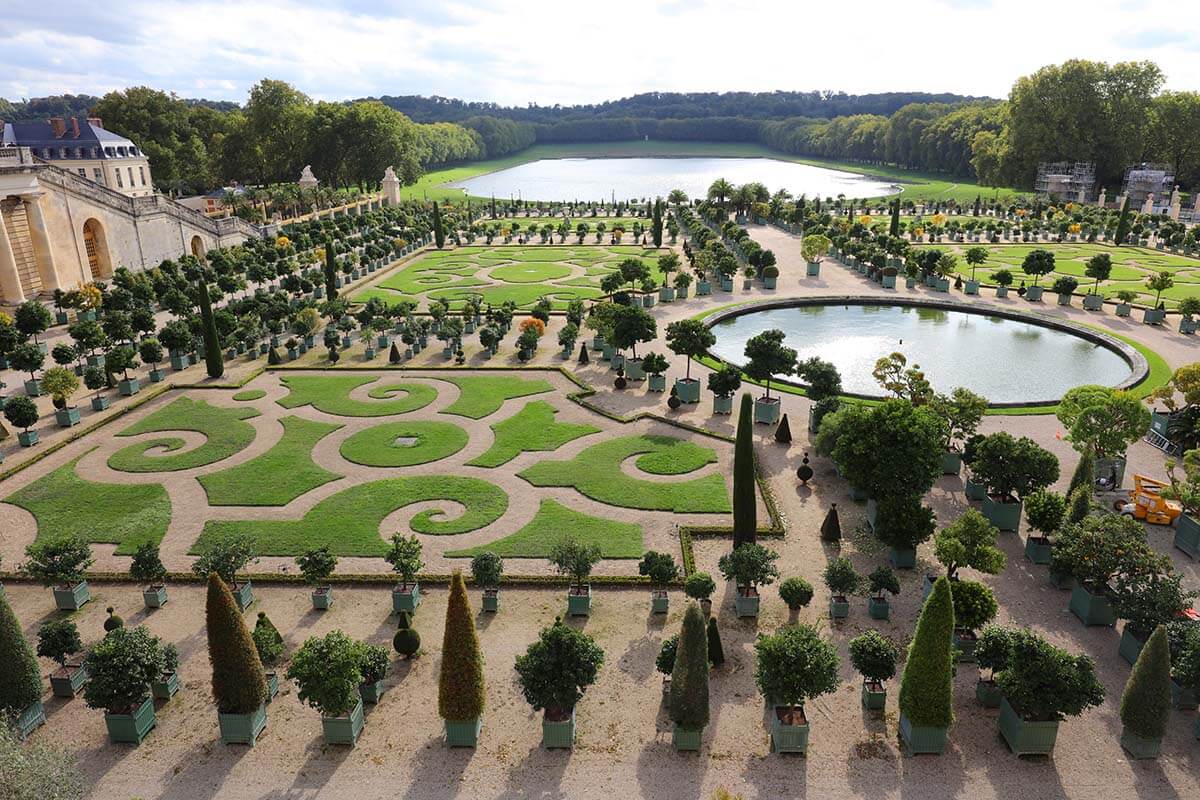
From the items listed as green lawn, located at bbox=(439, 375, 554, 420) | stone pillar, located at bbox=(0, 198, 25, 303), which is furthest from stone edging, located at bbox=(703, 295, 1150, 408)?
stone pillar, located at bbox=(0, 198, 25, 303)

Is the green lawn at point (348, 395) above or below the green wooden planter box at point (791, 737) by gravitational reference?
above

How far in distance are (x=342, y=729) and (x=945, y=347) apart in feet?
136

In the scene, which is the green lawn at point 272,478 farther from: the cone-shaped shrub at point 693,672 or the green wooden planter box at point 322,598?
the cone-shaped shrub at point 693,672

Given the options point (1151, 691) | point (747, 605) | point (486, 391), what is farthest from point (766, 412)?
point (1151, 691)

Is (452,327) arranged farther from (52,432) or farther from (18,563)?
(18,563)

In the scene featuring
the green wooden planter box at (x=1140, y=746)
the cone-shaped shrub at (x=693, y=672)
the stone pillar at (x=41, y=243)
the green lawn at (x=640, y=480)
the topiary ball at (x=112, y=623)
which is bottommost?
the green wooden planter box at (x=1140, y=746)

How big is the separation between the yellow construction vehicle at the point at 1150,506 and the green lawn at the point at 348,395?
94.5 ft

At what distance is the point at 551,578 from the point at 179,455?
60.9ft

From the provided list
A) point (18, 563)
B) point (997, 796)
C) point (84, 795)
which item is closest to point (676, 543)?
point (997, 796)

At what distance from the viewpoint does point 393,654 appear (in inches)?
794

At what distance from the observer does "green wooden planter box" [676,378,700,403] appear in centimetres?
3719

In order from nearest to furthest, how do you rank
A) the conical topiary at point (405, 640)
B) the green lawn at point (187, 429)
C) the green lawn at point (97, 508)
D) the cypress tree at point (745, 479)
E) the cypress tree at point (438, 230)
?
the conical topiary at point (405, 640) < the cypress tree at point (745, 479) < the green lawn at point (97, 508) < the green lawn at point (187, 429) < the cypress tree at point (438, 230)

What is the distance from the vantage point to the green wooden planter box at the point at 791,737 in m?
16.6

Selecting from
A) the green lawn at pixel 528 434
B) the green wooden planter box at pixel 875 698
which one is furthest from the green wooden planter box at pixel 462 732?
the green lawn at pixel 528 434
